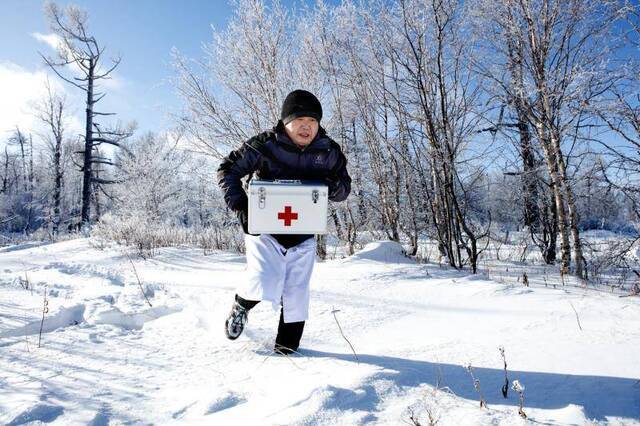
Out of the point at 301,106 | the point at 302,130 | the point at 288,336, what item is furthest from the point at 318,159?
the point at 288,336

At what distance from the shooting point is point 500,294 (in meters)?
3.00

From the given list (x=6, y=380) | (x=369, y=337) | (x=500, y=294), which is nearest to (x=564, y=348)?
(x=369, y=337)

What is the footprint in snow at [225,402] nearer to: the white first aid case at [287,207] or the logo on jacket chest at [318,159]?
the white first aid case at [287,207]

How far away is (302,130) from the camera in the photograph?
6.70 ft

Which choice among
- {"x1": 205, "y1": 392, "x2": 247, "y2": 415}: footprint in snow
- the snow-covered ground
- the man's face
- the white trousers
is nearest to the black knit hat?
the man's face

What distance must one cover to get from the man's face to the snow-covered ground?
1.14 metres

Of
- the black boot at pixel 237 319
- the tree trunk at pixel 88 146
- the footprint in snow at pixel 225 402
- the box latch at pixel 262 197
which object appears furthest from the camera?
the tree trunk at pixel 88 146

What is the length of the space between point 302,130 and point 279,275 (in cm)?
81

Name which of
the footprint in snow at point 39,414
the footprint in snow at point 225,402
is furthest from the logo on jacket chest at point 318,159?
the footprint in snow at point 39,414

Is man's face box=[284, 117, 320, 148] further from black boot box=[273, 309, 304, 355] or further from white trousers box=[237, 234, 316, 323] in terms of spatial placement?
black boot box=[273, 309, 304, 355]

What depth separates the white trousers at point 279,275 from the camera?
1900 millimetres

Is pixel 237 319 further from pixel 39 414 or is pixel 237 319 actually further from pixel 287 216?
pixel 39 414

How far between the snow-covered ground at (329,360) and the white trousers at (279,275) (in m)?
0.25

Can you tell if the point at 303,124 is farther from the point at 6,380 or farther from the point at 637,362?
the point at 637,362
